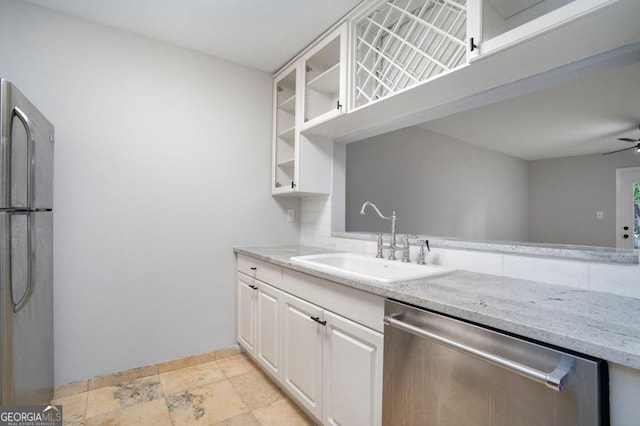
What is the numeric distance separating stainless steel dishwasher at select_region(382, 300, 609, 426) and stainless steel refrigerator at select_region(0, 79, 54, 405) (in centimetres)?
145

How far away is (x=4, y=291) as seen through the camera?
44.3 inches

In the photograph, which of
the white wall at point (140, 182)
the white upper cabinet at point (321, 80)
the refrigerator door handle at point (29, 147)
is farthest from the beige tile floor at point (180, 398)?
the white upper cabinet at point (321, 80)

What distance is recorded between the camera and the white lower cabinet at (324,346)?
1.23 m

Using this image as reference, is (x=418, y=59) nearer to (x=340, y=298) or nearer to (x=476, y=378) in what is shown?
(x=340, y=298)

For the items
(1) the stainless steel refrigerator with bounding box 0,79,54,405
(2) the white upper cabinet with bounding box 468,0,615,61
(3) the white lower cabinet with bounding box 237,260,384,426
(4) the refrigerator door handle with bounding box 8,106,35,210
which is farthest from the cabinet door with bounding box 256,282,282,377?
(2) the white upper cabinet with bounding box 468,0,615,61

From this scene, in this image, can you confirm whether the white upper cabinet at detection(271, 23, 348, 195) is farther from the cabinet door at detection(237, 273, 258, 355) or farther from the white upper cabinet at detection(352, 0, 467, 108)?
the cabinet door at detection(237, 273, 258, 355)

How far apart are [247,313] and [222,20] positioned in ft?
6.72

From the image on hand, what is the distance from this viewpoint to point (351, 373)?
51.5 inches

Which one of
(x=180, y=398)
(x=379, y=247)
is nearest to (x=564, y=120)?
(x=379, y=247)

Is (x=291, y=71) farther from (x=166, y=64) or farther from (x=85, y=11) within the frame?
(x=85, y=11)

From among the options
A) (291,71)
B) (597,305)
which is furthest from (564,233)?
(291,71)

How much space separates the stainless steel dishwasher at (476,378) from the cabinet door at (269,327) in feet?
2.92

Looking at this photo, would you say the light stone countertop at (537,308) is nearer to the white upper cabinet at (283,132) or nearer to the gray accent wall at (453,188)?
the gray accent wall at (453,188)

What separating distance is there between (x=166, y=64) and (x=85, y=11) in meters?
0.51
